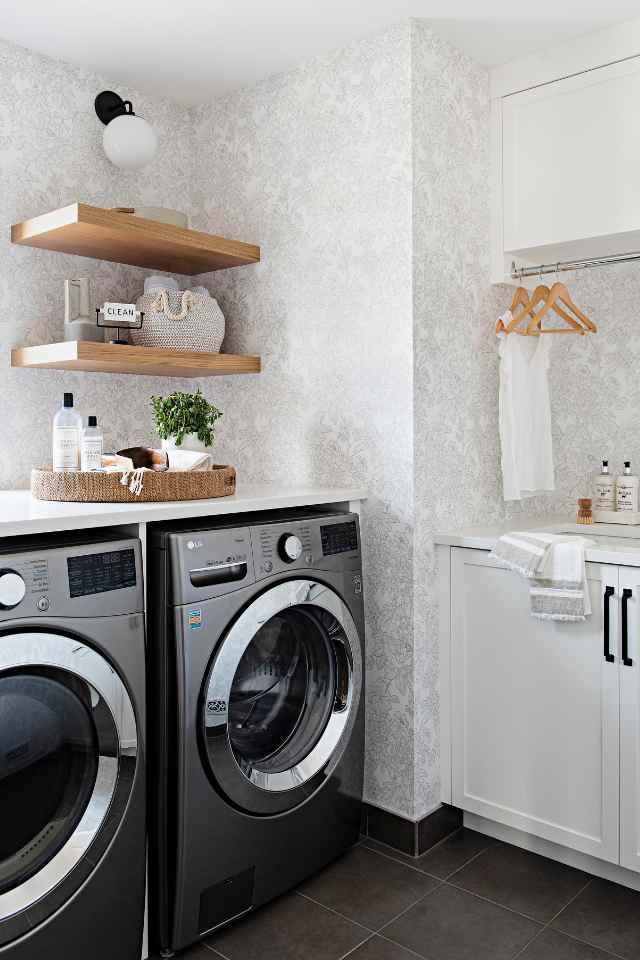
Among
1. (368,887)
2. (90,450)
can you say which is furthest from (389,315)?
(368,887)

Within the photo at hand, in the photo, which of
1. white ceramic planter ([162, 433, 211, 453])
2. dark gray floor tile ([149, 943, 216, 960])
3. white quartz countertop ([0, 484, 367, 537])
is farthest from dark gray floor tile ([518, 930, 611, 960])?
white ceramic planter ([162, 433, 211, 453])

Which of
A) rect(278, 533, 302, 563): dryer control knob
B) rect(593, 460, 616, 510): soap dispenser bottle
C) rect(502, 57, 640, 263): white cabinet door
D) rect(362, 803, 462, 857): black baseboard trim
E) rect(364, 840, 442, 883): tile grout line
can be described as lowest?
rect(364, 840, 442, 883): tile grout line

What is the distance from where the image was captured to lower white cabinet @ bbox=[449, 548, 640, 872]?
204cm

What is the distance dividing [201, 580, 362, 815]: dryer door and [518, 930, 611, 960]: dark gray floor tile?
0.64 meters

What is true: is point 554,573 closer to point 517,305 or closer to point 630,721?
point 630,721

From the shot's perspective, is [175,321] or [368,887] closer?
[368,887]

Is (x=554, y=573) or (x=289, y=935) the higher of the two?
(x=554, y=573)

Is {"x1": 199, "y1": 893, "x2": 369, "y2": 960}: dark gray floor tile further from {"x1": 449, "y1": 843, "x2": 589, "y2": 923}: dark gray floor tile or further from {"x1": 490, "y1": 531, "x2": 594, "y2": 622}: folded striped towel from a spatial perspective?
{"x1": 490, "y1": 531, "x2": 594, "y2": 622}: folded striped towel

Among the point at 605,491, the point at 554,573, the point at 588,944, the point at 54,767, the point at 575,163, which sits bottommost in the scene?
the point at 588,944

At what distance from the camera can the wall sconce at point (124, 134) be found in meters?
2.52

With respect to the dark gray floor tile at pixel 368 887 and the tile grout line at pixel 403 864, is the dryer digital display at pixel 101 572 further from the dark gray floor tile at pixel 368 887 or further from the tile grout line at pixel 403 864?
the tile grout line at pixel 403 864

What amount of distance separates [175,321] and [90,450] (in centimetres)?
54

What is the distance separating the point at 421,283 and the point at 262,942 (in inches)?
69.8

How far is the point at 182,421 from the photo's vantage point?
227cm
